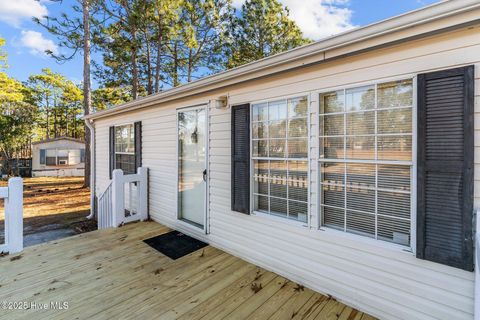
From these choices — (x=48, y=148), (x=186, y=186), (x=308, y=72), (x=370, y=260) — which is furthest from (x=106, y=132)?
(x=48, y=148)

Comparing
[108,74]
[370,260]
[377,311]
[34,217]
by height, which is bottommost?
[34,217]

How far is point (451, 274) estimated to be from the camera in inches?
72.6

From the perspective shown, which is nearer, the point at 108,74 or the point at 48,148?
the point at 108,74

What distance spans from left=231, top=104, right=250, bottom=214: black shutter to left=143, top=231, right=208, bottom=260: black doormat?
95 centimetres

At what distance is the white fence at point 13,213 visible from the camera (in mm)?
3193

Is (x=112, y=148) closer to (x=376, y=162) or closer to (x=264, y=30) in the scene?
(x=376, y=162)

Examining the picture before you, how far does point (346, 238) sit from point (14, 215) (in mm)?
4081

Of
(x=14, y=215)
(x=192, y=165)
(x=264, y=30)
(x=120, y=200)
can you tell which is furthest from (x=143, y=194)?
(x=264, y=30)

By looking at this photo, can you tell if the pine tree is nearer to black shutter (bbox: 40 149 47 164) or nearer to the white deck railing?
the white deck railing

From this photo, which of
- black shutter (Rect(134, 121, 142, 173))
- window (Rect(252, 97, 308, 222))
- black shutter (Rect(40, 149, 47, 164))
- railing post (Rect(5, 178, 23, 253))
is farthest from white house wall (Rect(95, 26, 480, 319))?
black shutter (Rect(40, 149, 47, 164))

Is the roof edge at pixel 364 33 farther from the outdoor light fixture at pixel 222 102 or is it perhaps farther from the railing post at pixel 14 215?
the railing post at pixel 14 215

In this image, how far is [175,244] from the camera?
3803 millimetres

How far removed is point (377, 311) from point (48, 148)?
22119 mm

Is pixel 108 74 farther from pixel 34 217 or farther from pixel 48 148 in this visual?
pixel 48 148
